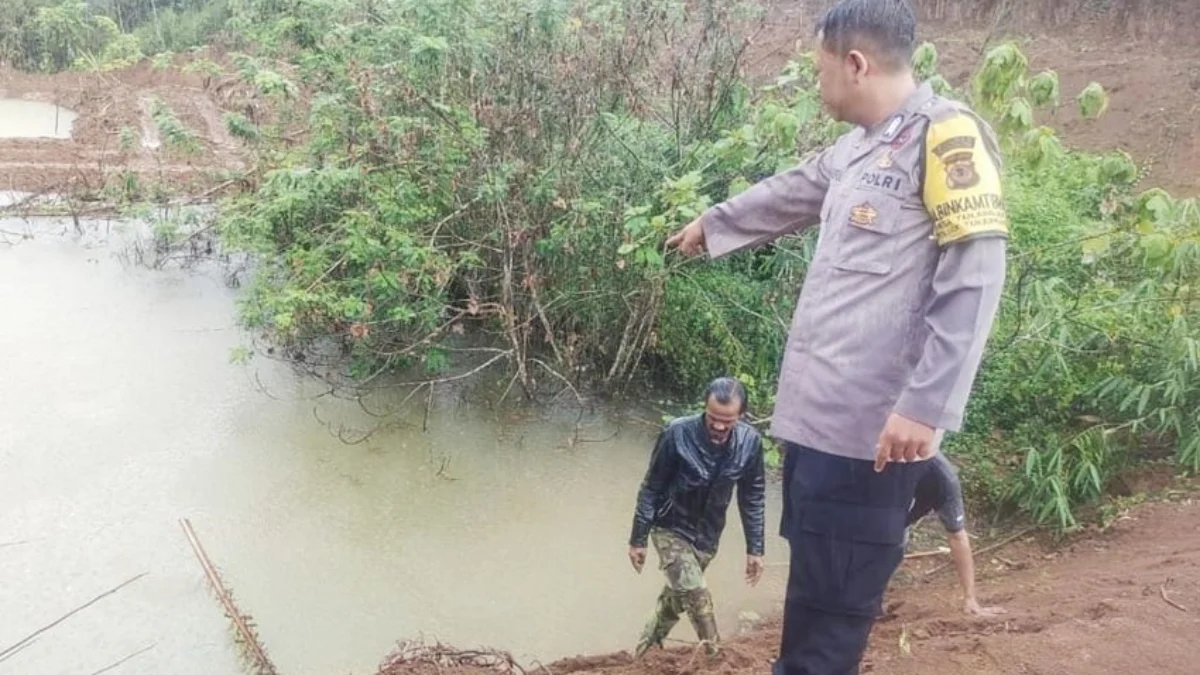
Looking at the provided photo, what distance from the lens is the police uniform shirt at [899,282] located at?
5.28ft

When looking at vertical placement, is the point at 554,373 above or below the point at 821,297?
below

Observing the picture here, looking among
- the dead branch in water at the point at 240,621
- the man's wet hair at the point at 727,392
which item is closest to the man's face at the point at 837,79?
the man's wet hair at the point at 727,392

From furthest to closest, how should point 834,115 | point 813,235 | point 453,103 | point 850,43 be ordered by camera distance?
point 453,103, point 813,235, point 834,115, point 850,43

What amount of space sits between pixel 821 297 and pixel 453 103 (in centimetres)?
495

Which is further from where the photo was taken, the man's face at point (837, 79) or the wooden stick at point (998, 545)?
the wooden stick at point (998, 545)

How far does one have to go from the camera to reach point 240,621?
14.1 feet

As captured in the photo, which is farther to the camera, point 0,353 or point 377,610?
point 0,353

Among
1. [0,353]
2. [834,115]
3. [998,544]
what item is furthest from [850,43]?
[0,353]

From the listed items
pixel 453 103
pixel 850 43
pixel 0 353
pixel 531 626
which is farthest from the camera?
pixel 0 353

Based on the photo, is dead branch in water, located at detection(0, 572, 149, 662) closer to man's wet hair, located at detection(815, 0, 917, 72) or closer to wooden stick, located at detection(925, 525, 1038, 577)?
man's wet hair, located at detection(815, 0, 917, 72)

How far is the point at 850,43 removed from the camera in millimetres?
1710

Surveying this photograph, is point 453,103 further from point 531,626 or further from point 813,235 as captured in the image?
point 531,626

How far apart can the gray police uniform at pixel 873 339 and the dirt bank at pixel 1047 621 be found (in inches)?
57.1

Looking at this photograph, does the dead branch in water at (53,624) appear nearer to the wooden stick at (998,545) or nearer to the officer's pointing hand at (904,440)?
the officer's pointing hand at (904,440)
